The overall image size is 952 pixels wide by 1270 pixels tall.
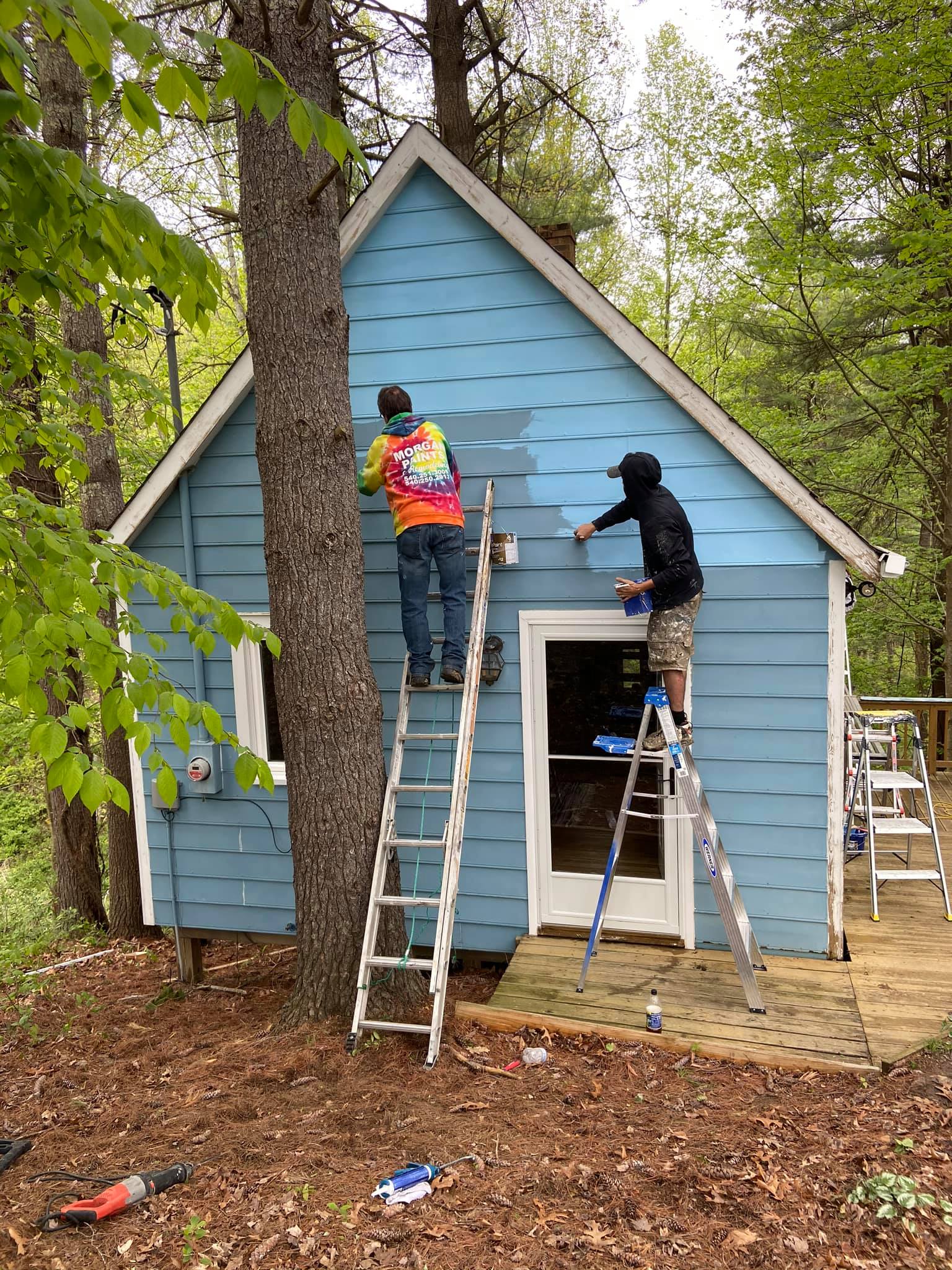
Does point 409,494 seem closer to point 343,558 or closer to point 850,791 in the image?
point 343,558

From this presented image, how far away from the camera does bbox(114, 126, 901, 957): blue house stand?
16.4ft

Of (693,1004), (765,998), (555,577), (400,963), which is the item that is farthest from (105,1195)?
(555,577)

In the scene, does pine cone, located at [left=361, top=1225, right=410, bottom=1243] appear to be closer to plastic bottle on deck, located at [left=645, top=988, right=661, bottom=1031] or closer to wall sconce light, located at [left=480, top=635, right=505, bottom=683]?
plastic bottle on deck, located at [left=645, top=988, right=661, bottom=1031]

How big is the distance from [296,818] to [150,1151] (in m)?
1.63

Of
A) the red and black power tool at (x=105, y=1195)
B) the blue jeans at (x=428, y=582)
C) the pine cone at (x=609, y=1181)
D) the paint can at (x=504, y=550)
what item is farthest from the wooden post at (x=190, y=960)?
the pine cone at (x=609, y=1181)

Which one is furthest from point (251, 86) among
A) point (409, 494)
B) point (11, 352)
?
point (409, 494)

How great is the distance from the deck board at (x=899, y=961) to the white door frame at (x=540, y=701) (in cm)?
110

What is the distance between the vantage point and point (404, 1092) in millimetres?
3781

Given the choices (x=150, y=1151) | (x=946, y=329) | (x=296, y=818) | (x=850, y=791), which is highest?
(x=946, y=329)

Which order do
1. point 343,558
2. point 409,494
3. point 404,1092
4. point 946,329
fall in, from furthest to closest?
point 946,329 < point 409,494 < point 343,558 < point 404,1092

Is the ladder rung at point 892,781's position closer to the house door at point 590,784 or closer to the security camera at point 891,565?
the house door at point 590,784

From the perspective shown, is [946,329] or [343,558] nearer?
[343,558]

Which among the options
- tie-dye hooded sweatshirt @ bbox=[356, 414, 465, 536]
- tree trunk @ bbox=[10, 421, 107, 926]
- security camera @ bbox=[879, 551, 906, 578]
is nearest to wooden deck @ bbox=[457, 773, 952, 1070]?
security camera @ bbox=[879, 551, 906, 578]

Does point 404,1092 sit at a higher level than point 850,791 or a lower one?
lower
